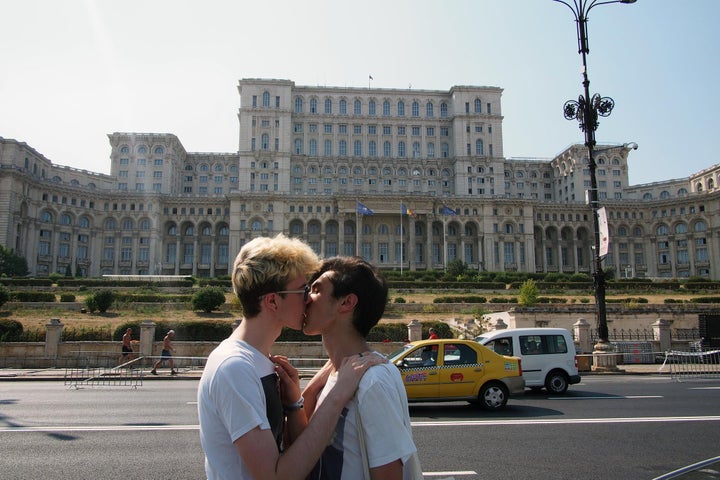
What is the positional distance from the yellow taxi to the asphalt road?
0.37 metres

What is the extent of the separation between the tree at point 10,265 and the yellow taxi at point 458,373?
214 ft

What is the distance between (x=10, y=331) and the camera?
25.9m

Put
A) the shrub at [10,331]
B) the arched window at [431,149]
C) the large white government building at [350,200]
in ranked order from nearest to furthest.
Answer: the shrub at [10,331]
the large white government building at [350,200]
the arched window at [431,149]

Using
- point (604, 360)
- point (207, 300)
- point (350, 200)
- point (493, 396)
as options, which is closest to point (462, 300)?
→ point (207, 300)

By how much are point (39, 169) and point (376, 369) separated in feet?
326

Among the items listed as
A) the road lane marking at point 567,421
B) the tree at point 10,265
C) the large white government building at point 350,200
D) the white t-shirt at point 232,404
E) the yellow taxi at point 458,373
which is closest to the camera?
the white t-shirt at point 232,404

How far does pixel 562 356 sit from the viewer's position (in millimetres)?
14688

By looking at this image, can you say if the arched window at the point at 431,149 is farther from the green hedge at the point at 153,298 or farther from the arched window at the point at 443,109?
the green hedge at the point at 153,298

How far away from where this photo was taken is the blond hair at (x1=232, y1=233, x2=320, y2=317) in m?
2.74

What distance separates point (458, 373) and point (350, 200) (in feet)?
241

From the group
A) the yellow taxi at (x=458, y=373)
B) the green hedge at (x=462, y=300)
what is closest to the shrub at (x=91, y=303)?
the green hedge at (x=462, y=300)

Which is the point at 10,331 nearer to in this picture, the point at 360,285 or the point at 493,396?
the point at 493,396

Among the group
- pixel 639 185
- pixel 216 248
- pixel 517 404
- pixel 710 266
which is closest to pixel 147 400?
pixel 517 404

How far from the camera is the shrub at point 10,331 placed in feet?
84.2
